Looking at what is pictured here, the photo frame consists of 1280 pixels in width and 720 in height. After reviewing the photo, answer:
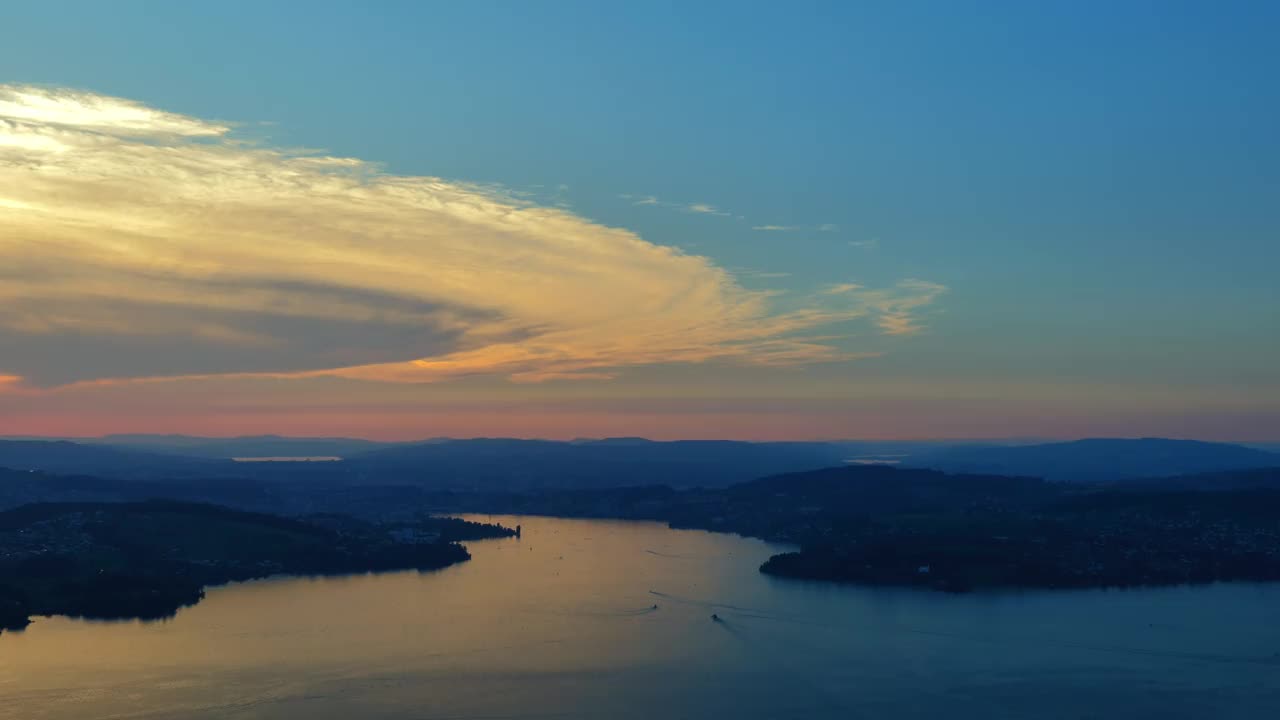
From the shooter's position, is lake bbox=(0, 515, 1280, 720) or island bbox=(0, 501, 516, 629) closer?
lake bbox=(0, 515, 1280, 720)

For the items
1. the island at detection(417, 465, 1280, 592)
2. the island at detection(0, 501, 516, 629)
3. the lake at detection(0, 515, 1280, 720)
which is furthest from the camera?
the island at detection(417, 465, 1280, 592)

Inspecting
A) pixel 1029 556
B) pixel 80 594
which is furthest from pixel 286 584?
pixel 1029 556

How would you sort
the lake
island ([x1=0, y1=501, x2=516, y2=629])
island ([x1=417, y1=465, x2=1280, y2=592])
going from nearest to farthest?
1. the lake
2. island ([x1=0, y1=501, x2=516, y2=629])
3. island ([x1=417, y1=465, x2=1280, y2=592])

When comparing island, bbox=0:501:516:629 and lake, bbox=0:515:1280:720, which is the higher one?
island, bbox=0:501:516:629

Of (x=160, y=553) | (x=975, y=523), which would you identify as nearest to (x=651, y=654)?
(x=160, y=553)

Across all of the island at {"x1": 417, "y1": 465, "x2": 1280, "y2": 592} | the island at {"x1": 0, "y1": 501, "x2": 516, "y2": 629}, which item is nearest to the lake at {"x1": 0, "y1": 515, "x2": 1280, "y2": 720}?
the island at {"x1": 0, "y1": 501, "x2": 516, "y2": 629}

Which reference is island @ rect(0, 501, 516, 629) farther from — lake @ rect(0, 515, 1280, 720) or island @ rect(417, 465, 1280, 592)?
island @ rect(417, 465, 1280, 592)

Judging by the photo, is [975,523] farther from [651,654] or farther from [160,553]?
[160,553]

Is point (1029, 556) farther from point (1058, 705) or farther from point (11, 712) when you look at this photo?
point (11, 712)
